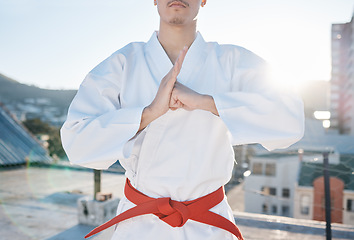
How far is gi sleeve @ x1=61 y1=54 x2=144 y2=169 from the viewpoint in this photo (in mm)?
919

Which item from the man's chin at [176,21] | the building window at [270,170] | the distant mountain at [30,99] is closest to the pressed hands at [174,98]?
the man's chin at [176,21]

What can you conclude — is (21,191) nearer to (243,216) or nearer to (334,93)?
(243,216)

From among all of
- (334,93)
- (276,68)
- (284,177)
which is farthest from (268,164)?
(334,93)

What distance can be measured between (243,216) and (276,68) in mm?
2545

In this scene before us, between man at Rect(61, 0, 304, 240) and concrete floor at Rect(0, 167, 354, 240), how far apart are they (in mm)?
1692

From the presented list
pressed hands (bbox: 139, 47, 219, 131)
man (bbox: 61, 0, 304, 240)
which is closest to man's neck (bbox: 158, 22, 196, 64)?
man (bbox: 61, 0, 304, 240)

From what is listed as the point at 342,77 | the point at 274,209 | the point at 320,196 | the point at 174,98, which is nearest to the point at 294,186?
the point at 320,196

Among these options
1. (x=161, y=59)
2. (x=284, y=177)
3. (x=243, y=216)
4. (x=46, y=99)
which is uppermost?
(x=161, y=59)

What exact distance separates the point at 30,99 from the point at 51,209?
57.9 metres

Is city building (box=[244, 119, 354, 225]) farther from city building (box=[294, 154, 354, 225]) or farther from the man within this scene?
the man

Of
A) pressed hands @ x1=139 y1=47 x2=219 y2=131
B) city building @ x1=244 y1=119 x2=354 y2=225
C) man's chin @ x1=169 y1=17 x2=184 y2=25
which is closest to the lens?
pressed hands @ x1=139 y1=47 x2=219 y2=131

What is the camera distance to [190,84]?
109 centimetres

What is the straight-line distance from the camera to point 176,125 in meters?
1.01

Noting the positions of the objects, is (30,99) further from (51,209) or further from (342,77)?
(342,77)
